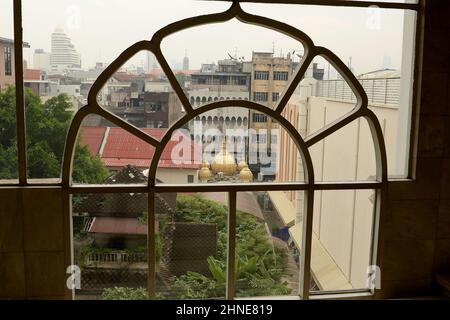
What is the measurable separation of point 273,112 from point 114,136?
1.19 meters

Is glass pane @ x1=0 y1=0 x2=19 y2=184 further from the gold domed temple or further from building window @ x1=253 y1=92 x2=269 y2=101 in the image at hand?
building window @ x1=253 y1=92 x2=269 y2=101

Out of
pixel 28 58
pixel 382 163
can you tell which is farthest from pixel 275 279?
pixel 28 58

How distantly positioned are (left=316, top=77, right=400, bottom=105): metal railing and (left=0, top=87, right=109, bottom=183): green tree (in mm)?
1852

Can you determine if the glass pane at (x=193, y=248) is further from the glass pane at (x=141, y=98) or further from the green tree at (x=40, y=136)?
the green tree at (x=40, y=136)

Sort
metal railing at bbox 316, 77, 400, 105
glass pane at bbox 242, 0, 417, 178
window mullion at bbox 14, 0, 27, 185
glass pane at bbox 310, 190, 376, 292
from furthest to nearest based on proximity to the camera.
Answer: glass pane at bbox 310, 190, 376, 292, metal railing at bbox 316, 77, 400, 105, glass pane at bbox 242, 0, 417, 178, window mullion at bbox 14, 0, 27, 185

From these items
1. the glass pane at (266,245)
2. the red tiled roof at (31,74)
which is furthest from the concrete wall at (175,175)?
the red tiled roof at (31,74)

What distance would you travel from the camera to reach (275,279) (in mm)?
3525

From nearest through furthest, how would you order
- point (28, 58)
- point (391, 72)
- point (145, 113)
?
1. point (28, 58)
2. point (145, 113)
3. point (391, 72)

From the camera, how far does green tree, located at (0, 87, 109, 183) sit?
307 centimetres

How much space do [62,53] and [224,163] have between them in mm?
1415

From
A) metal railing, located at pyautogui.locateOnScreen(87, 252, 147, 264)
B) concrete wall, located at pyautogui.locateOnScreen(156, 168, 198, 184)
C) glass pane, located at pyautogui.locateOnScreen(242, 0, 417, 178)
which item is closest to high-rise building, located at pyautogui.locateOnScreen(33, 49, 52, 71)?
concrete wall, located at pyautogui.locateOnScreen(156, 168, 198, 184)

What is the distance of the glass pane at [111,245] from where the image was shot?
3250mm

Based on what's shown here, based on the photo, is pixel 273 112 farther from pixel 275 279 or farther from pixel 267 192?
pixel 275 279

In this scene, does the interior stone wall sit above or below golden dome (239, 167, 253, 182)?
below
